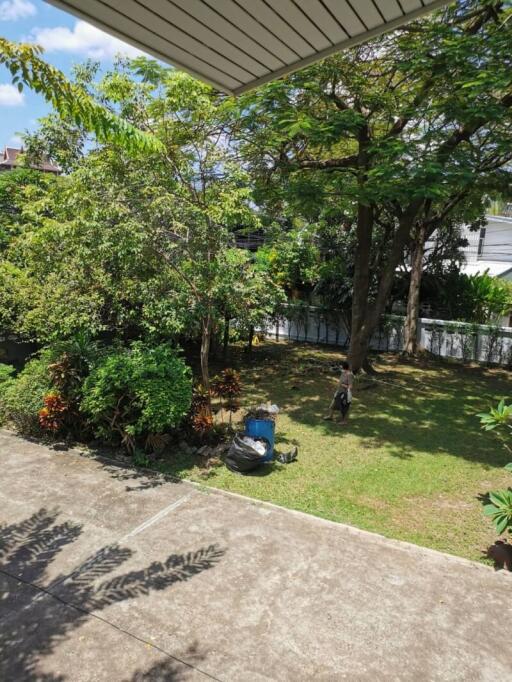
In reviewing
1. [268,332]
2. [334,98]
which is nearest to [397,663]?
[334,98]

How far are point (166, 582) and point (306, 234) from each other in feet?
50.9

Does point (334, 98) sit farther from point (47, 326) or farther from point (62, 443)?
point (62, 443)

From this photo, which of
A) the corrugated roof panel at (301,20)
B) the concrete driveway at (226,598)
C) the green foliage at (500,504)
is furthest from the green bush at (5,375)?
the green foliage at (500,504)

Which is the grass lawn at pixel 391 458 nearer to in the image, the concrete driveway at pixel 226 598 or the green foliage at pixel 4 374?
the concrete driveway at pixel 226 598

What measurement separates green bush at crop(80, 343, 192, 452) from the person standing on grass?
10.5 feet

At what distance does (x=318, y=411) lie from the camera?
1073 cm

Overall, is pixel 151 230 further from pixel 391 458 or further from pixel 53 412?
pixel 391 458

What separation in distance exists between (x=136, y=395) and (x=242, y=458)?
1968 mm

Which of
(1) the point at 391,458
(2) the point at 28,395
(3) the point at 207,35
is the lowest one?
(1) the point at 391,458

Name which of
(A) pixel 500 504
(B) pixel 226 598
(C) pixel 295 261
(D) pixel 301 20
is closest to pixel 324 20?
(D) pixel 301 20

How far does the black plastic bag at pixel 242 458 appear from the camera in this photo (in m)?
7.39

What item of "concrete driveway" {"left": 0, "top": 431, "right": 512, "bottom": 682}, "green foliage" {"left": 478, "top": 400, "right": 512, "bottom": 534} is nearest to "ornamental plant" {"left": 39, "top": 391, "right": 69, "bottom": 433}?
"concrete driveway" {"left": 0, "top": 431, "right": 512, "bottom": 682}

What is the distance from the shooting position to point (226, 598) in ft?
15.4

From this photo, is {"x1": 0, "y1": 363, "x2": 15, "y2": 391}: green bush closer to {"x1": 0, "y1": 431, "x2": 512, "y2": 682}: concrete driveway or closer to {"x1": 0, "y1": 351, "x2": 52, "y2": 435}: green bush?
{"x1": 0, "y1": 351, "x2": 52, "y2": 435}: green bush
